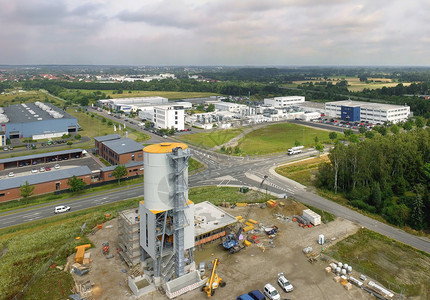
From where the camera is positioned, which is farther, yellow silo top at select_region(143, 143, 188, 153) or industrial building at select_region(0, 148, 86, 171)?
industrial building at select_region(0, 148, 86, 171)

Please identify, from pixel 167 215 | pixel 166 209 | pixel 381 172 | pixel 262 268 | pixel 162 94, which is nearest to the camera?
pixel 166 209

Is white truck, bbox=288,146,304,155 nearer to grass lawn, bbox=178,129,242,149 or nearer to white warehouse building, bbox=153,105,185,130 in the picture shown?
grass lawn, bbox=178,129,242,149

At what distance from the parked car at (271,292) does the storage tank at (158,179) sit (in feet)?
23.2

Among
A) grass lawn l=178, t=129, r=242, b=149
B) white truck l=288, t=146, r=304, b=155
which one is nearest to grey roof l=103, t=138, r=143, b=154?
grass lawn l=178, t=129, r=242, b=149

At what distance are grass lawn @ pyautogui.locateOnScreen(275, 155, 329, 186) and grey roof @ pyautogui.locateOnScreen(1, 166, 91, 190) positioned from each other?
24288 millimetres

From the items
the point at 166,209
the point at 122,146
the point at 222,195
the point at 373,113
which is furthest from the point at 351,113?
the point at 166,209

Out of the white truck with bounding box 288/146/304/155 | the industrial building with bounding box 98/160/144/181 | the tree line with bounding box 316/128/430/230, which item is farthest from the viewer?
the white truck with bounding box 288/146/304/155

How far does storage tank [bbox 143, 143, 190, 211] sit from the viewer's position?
711 inches

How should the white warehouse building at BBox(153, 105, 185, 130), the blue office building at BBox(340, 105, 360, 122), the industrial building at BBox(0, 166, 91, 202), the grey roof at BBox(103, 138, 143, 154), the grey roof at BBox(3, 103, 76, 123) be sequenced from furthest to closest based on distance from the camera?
the blue office building at BBox(340, 105, 360, 122) < the white warehouse building at BBox(153, 105, 185, 130) < the grey roof at BBox(3, 103, 76, 123) < the grey roof at BBox(103, 138, 143, 154) < the industrial building at BBox(0, 166, 91, 202)

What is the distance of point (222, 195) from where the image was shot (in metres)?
33.2

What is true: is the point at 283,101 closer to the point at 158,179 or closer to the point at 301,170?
the point at 301,170

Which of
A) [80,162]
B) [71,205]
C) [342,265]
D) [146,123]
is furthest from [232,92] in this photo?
[342,265]

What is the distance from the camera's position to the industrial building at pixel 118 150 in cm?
4172

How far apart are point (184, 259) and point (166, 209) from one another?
3467mm
